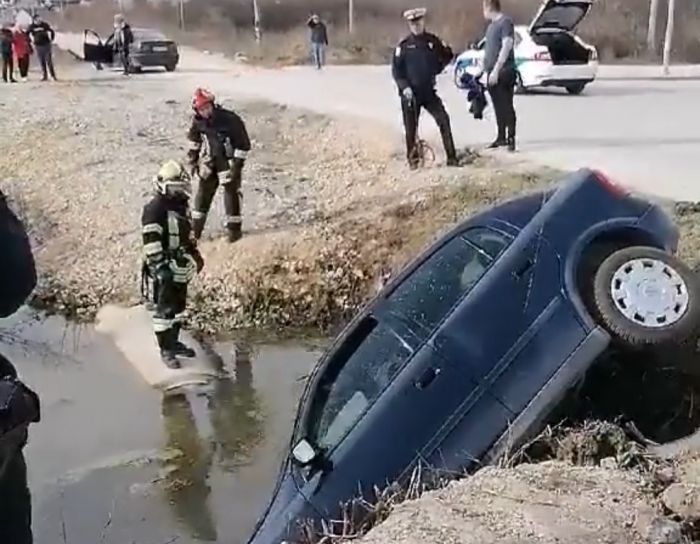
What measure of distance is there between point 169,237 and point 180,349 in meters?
0.92

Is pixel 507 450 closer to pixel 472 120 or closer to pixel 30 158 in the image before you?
pixel 472 120

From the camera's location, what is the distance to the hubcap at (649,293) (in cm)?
516

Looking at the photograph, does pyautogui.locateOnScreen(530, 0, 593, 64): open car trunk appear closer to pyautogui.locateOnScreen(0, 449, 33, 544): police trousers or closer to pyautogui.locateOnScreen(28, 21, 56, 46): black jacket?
pyautogui.locateOnScreen(28, 21, 56, 46): black jacket

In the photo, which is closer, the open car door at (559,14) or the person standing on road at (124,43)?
the open car door at (559,14)

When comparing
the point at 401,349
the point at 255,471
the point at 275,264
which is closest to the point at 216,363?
the point at 275,264

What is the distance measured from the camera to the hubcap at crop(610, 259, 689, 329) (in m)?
5.16

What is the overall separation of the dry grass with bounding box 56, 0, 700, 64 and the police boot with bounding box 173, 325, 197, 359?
999 inches

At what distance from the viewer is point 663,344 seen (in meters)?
5.15

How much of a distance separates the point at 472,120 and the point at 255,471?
9817mm

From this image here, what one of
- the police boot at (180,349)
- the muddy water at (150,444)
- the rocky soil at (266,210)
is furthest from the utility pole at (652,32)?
the police boot at (180,349)

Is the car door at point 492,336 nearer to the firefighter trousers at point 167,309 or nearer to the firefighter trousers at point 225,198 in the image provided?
the firefighter trousers at point 167,309

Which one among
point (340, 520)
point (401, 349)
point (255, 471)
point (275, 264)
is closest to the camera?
point (340, 520)

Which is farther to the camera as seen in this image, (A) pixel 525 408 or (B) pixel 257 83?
(B) pixel 257 83

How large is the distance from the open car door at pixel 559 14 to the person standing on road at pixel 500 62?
5232 mm
